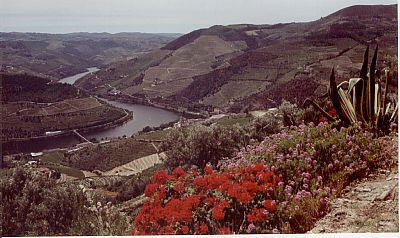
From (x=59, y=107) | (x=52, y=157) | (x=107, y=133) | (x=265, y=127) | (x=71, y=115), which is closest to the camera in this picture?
(x=265, y=127)

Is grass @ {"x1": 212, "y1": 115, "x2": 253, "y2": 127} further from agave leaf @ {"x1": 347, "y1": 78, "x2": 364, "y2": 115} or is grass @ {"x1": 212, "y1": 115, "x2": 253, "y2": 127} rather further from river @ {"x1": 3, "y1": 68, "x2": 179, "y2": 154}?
river @ {"x1": 3, "y1": 68, "x2": 179, "y2": 154}

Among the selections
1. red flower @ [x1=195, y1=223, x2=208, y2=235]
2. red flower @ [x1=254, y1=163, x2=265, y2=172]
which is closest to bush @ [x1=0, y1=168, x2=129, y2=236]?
red flower @ [x1=195, y1=223, x2=208, y2=235]

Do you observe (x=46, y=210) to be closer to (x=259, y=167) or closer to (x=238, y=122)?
(x=259, y=167)

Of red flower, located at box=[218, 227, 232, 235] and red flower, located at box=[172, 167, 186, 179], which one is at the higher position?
red flower, located at box=[172, 167, 186, 179]

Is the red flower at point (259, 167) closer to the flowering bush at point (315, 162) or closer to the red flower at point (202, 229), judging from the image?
the flowering bush at point (315, 162)

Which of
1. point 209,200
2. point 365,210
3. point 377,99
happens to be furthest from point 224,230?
point 377,99

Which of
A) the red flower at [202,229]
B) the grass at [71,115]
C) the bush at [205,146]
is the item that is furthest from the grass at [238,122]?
the grass at [71,115]

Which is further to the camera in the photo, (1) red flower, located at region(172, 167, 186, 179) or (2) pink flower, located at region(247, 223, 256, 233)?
(1) red flower, located at region(172, 167, 186, 179)
